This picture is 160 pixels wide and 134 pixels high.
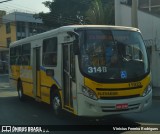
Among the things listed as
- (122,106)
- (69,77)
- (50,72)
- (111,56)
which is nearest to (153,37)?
(50,72)

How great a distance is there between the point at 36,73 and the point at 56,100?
294 cm

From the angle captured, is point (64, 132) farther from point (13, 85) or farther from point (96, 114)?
point (13, 85)

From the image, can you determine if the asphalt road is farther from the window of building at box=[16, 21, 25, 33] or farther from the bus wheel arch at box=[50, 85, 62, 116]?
the window of building at box=[16, 21, 25, 33]

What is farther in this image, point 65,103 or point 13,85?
point 13,85

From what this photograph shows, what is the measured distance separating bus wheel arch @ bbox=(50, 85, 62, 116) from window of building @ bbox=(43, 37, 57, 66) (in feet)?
2.78

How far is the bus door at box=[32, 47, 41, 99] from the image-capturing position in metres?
13.9

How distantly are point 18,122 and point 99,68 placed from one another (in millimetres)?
3117

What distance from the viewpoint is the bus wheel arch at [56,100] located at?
37.7ft

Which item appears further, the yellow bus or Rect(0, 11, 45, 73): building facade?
Rect(0, 11, 45, 73): building facade

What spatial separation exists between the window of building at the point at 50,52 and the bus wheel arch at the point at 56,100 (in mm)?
847

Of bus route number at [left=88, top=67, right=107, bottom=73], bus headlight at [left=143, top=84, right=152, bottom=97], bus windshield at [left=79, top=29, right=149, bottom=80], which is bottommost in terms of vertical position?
bus headlight at [left=143, top=84, right=152, bottom=97]

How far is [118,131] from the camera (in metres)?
9.29

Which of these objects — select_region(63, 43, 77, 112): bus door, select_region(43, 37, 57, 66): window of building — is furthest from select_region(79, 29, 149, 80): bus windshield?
select_region(43, 37, 57, 66): window of building

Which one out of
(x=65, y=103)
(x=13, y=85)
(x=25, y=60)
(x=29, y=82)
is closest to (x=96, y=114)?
(x=65, y=103)
